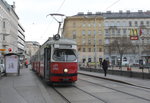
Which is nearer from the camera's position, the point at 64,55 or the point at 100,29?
the point at 64,55

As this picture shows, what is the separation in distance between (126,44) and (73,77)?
2060 inches

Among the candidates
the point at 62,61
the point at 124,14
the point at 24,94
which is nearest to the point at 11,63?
the point at 62,61

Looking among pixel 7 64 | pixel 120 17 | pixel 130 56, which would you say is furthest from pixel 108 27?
pixel 7 64

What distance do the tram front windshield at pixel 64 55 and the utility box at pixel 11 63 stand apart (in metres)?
12.4

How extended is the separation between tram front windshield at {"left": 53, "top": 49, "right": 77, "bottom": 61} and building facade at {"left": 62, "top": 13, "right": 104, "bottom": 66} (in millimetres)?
69415

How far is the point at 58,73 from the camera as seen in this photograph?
1312 cm

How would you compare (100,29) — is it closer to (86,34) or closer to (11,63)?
(86,34)

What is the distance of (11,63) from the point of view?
2473cm

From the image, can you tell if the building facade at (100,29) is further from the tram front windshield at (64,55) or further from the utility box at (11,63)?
the tram front windshield at (64,55)

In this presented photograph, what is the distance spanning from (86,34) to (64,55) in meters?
71.8

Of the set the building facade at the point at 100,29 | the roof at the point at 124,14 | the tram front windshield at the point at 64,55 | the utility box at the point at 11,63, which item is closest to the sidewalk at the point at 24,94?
the tram front windshield at the point at 64,55

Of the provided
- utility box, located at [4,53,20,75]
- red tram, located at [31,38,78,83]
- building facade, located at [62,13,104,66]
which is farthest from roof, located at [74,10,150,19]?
red tram, located at [31,38,78,83]

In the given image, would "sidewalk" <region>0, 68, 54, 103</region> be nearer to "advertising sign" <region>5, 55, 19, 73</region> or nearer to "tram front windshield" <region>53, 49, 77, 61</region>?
"tram front windshield" <region>53, 49, 77, 61</region>

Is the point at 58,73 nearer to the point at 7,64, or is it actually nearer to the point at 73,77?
the point at 73,77
